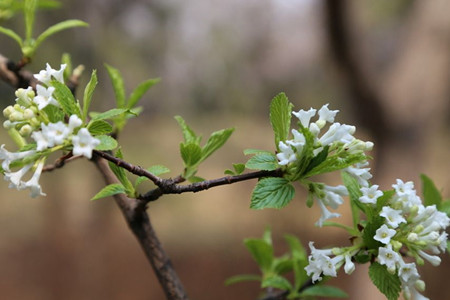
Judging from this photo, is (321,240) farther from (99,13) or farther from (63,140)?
(63,140)

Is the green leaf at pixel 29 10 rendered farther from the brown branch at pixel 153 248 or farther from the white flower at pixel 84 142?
the white flower at pixel 84 142

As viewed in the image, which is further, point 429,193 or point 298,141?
point 429,193

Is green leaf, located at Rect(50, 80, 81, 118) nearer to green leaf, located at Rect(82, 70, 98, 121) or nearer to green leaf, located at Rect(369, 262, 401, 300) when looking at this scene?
green leaf, located at Rect(82, 70, 98, 121)

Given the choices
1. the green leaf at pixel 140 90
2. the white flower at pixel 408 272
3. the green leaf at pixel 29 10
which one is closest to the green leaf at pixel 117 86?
the green leaf at pixel 140 90

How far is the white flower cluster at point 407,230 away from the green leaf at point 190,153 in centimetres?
25

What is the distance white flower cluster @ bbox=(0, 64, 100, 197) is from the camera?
1.76 feet

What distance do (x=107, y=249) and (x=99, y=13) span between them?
9.65 ft

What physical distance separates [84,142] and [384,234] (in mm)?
408

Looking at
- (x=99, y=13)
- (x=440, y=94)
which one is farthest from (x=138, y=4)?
(x=440, y=94)

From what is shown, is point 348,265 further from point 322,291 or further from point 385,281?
point 322,291

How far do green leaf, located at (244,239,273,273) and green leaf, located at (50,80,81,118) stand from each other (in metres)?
0.55

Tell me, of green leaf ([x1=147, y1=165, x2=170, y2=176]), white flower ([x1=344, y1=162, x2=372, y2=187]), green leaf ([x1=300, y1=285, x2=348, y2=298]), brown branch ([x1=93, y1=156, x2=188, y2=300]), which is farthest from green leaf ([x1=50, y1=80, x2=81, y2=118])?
green leaf ([x1=300, y1=285, x2=348, y2=298])

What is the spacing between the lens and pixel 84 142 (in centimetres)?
54

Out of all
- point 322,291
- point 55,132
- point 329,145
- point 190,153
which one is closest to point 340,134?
point 329,145
